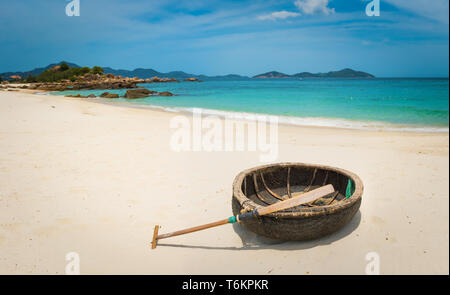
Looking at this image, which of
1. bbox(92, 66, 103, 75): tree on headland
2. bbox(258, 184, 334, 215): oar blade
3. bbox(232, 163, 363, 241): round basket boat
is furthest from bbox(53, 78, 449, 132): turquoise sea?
bbox(92, 66, 103, 75): tree on headland

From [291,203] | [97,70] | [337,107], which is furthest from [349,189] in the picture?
[97,70]

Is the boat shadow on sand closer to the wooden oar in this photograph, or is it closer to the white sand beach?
the white sand beach

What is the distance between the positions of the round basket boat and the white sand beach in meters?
0.29

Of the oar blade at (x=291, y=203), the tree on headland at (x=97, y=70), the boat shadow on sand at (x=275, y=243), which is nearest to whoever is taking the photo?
the oar blade at (x=291, y=203)

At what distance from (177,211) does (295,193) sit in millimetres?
2010

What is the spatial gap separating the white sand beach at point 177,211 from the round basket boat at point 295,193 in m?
0.29

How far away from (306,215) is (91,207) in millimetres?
3251

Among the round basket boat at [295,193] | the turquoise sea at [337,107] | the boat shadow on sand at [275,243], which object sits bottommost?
the boat shadow on sand at [275,243]

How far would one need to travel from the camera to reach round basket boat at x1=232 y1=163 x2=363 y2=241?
9.95 feet

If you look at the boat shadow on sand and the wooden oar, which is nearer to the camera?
the wooden oar

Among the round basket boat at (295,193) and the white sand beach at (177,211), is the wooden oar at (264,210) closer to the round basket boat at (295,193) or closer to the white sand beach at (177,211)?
the round basket boat at (295,193)

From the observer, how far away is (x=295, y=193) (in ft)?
15.0

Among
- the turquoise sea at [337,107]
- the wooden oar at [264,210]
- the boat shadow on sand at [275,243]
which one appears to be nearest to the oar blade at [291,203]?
the wooden oar at [264,210]

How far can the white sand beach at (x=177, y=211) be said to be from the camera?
307 centimetres
